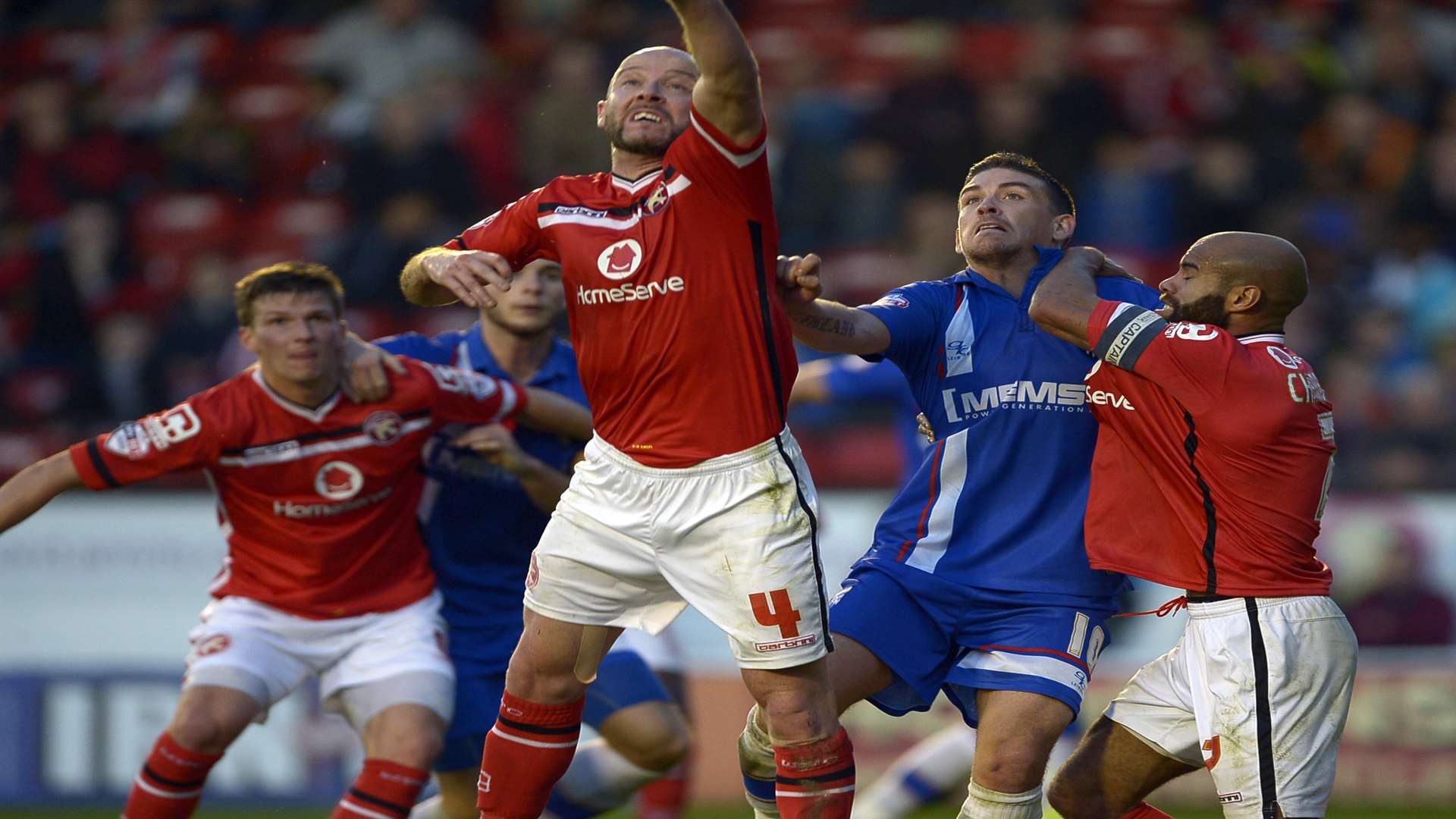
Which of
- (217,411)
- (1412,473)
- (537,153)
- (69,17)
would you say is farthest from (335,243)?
(1412,473)

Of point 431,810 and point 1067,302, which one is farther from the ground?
point 1067,302

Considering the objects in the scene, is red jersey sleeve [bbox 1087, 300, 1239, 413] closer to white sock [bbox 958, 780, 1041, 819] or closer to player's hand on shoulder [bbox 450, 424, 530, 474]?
white sock [bbox 958, 780, 1041, 819]

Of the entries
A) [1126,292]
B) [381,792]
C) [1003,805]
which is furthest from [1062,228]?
[381,792]

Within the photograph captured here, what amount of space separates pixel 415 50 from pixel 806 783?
32.7ft

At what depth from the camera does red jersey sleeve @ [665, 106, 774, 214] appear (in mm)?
4398

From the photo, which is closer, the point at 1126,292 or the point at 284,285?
the point at 1126,292

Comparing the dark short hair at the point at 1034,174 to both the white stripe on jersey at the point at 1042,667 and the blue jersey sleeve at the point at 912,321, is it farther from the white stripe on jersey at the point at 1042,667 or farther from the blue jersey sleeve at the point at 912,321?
the white stripe on jersey at the point at 1042,667

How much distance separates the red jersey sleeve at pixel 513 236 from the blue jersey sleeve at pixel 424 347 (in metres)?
1.68

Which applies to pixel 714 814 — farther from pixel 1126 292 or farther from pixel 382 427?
pixel 1126 292

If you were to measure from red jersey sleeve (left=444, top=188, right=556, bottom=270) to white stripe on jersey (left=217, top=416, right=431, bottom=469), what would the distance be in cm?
136

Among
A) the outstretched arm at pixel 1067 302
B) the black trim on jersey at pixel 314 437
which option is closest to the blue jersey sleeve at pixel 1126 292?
the outstretched arm at pixel 1067 302

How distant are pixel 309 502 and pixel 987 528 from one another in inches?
94.8

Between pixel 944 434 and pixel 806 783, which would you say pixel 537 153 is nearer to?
pixel 944 434

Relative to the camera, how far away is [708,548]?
178 inches
